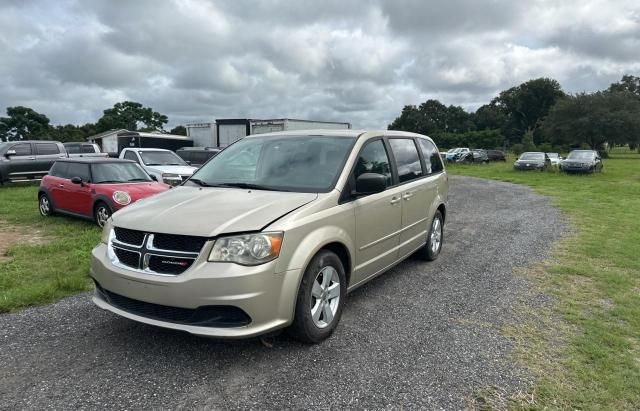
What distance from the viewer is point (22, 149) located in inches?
662

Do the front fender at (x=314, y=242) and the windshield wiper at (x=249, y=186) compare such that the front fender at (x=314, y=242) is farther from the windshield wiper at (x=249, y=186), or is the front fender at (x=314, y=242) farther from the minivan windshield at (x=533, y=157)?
the minivan windshield at (x=533, y=157)

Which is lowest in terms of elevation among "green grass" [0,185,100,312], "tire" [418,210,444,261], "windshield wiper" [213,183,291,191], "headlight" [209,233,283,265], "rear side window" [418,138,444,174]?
"green grass" [0,185,100,312]

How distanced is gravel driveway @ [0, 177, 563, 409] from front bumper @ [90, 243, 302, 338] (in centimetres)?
37

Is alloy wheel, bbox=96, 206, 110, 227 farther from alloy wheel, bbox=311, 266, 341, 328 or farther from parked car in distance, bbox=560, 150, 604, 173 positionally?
parked car in distance, bbox=560, 150, 604, 173

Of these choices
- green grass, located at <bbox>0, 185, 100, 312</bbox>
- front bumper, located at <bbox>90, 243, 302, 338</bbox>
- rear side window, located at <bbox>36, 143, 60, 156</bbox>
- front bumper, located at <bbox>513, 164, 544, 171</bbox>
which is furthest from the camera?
front bumper, located at <bbox>513, 164, 544, 171</bbox>

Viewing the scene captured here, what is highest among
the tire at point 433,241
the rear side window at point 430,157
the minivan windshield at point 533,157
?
the rear side window at point 430,157

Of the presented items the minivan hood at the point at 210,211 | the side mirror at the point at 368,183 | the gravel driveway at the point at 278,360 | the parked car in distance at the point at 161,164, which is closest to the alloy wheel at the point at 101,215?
the parked car in distance at the point at 161,164

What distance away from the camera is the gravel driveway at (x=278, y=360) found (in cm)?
288

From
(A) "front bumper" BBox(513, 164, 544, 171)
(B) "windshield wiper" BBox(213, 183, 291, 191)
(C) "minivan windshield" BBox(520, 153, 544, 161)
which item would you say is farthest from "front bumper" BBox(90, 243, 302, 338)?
(C) "minivan windshield" BBox(520, 153, 544, 161)

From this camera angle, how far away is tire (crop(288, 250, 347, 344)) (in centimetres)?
339

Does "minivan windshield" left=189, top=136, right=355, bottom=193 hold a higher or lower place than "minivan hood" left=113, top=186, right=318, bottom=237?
higher

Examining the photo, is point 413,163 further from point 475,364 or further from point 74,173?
point 74,173

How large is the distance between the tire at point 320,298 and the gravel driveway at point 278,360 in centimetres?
15

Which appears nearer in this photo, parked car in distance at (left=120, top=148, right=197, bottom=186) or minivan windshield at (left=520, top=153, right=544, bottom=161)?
parked car in distance at (left=120, top=148, right=197, bottom=186)
